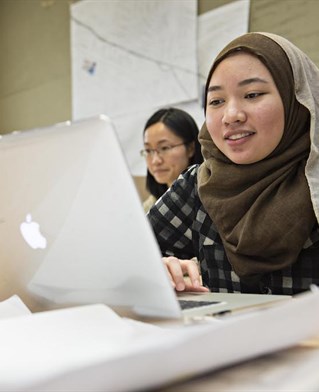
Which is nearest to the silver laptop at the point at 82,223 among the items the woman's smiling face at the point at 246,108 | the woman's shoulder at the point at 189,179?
the woman's smiling face at the point at 246,108

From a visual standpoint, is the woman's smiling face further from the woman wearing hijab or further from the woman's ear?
the woman's ear

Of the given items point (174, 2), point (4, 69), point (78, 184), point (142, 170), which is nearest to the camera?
point (78, 184)

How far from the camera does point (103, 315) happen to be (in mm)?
511

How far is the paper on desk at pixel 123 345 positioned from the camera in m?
0.36

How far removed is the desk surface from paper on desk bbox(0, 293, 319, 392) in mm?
17

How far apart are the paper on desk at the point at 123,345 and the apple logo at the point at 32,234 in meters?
0.09

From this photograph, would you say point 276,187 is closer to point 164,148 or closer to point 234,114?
point 234,114

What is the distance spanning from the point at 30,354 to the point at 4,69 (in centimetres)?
350

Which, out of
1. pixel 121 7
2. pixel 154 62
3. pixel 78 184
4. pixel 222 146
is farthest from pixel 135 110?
pixel 78 184

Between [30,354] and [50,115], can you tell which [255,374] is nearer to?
[30,354]

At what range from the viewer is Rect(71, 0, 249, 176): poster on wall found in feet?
7.77

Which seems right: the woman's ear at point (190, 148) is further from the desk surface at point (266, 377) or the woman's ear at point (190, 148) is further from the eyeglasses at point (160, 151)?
the desk surface at point (266, 377)

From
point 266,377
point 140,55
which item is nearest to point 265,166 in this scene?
point 266,377

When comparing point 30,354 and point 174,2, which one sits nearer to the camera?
point 30,354
